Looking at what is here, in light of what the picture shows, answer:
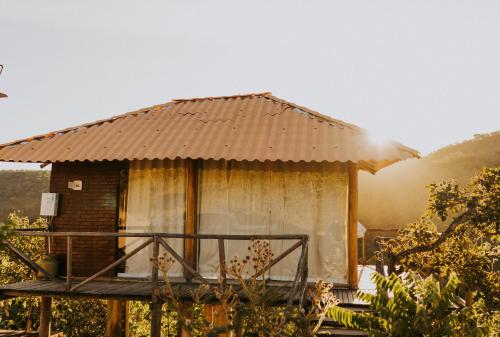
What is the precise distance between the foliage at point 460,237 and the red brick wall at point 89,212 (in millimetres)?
6785

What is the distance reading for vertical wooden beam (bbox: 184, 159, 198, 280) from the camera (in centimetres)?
952

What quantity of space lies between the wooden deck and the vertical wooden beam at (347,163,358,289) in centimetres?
30

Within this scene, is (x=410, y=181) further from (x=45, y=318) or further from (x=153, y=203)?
(x=45, y=318)

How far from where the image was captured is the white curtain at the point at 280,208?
365 inches

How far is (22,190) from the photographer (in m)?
52.0

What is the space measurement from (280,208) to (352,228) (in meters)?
1.50

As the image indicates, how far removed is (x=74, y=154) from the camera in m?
9.60

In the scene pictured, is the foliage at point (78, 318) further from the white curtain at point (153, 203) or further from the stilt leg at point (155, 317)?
the stilt leg at point (155, 317)

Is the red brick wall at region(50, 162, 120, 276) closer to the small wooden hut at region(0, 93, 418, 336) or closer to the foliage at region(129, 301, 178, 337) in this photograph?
the small wooden hut at region(0, 93, 418, 336)

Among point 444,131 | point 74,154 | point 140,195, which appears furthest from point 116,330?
point 444,131

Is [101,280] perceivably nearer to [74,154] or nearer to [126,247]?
[126,247]

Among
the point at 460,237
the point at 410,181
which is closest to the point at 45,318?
the point at 460,237

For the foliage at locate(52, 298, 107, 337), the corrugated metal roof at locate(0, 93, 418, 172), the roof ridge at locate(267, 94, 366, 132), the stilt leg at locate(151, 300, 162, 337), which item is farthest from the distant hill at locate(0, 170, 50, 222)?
the stilt leg at locate(151, 300, 162, 337)

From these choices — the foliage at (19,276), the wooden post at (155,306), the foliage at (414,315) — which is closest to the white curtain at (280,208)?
the wooden post at (155,306)
